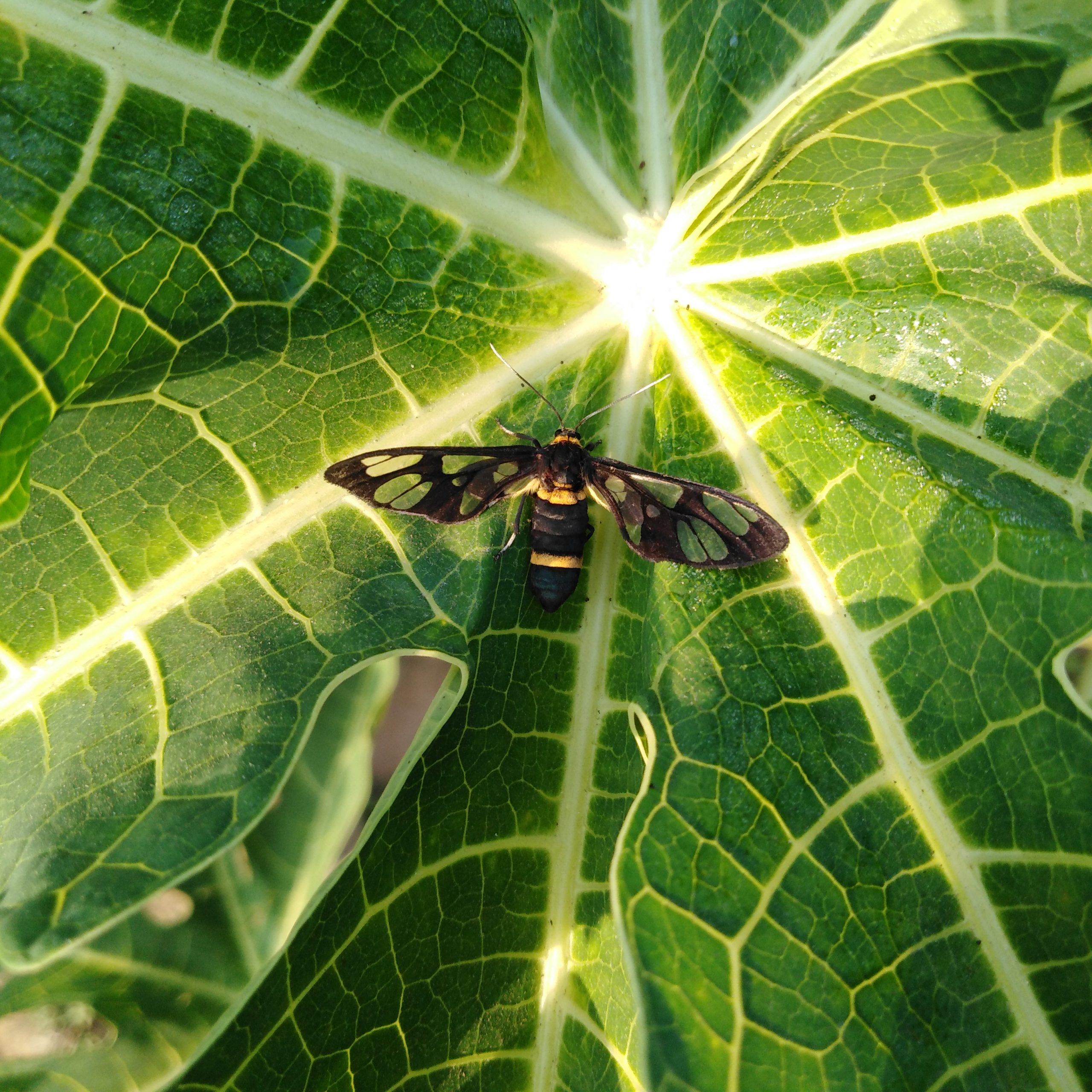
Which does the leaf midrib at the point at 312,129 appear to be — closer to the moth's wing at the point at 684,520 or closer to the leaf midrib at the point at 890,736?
the leaf midrib at the point at 890,736

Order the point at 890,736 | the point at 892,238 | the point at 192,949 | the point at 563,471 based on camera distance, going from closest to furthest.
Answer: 1. the point at 890,736
2. the point at 892,238
3. the point at 563,471
4. the point at 192,949

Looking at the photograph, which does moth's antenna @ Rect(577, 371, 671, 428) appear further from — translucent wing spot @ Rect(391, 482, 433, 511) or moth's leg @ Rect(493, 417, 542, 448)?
translucent wing spot @ Rect(391, 482, 433, 511)

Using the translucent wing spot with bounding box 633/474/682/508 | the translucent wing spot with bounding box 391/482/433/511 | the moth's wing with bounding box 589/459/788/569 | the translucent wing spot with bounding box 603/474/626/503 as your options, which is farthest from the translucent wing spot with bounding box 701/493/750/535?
the translucent wing spot with bounding box 391/482/433/511

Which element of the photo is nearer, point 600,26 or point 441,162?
point 441,162

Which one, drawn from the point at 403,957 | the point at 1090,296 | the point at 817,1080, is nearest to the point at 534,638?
the point at 403,957

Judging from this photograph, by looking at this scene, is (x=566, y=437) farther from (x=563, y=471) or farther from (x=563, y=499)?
(x=563, y=499)

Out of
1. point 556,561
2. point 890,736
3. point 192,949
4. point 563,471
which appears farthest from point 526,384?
point 192,949

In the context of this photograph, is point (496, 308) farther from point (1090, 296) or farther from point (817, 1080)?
point (817, 1080)

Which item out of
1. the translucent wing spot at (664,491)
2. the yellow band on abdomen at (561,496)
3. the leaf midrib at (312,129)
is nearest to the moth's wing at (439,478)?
the yellow band on abdomen at (561,496)
